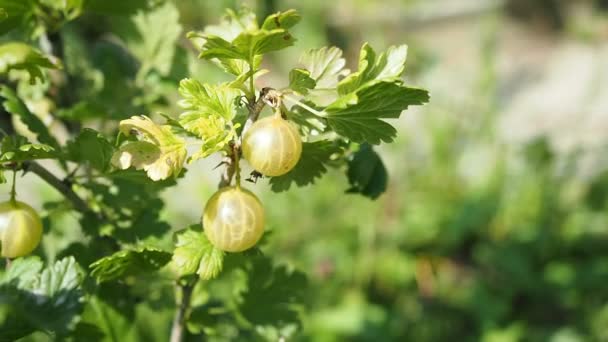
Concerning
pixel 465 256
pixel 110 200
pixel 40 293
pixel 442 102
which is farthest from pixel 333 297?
pixel 40 293

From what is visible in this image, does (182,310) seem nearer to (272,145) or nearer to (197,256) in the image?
(197,256)

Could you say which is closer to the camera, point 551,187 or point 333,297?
point 333,297

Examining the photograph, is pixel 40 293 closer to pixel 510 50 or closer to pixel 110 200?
pixel 110 200

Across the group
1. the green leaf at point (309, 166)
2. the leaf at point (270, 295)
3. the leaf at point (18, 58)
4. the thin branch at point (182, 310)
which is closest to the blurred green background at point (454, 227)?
the leaf at point (270, 295)

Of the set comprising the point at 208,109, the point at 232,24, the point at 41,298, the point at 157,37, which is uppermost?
the point at 157,37

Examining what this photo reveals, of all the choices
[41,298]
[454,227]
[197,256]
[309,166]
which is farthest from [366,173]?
[454,227]

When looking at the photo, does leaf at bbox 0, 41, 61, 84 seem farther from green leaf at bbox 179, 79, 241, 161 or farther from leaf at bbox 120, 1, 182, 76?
leaf at bbox 120, 1, 182, 76

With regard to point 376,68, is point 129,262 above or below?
below
